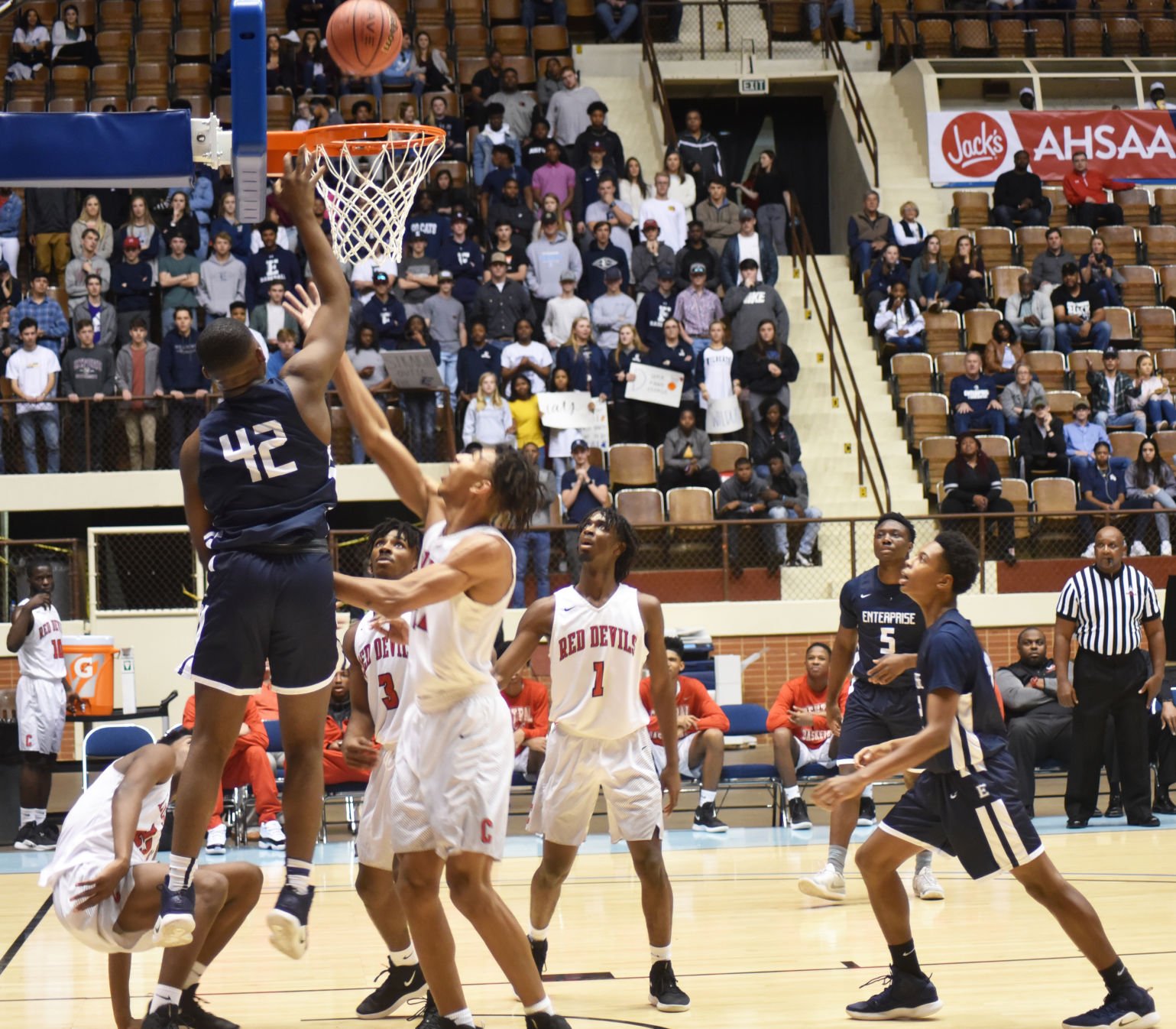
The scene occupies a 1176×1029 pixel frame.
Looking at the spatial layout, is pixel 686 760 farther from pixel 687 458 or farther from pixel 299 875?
pixel 299 875

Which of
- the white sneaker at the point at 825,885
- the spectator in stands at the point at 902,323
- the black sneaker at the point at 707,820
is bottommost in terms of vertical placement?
the black sneaker at the point at 707,820

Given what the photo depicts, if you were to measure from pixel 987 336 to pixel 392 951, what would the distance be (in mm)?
13270

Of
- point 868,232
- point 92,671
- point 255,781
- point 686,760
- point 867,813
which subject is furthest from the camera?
point 868,232

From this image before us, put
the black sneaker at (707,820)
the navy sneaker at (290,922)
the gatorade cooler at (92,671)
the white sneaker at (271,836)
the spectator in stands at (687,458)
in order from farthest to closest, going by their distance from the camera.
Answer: the spectator in stands at (687,458)
the gatorade cooler at (92,671)
the black sneaker at (707,820)
the white sneaker at (271,836)
the navy sneaker at (290,922)

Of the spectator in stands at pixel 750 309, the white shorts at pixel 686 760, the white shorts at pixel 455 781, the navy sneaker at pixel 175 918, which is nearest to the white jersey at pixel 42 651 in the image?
the white shorts at pixel 686 760

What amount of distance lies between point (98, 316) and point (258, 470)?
11.5 metres

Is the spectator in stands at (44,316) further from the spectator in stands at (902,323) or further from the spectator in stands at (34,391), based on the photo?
the spectator in stands at (902,323)

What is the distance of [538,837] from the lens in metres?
11.5

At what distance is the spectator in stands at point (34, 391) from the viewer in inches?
591

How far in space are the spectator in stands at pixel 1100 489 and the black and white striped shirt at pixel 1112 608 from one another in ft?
13.2

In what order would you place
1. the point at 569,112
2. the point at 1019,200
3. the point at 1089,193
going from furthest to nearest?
1. the point at 1089,193
2. the point at 1019,200
3. the point at 569,112

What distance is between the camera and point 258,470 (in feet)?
16.6

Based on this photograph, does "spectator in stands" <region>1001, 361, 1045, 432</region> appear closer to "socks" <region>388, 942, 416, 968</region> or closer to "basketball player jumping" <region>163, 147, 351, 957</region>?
"socks" <region>388, 942, 416, 968</region>

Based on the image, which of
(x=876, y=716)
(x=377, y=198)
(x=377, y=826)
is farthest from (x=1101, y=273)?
(x=377, y=826)
